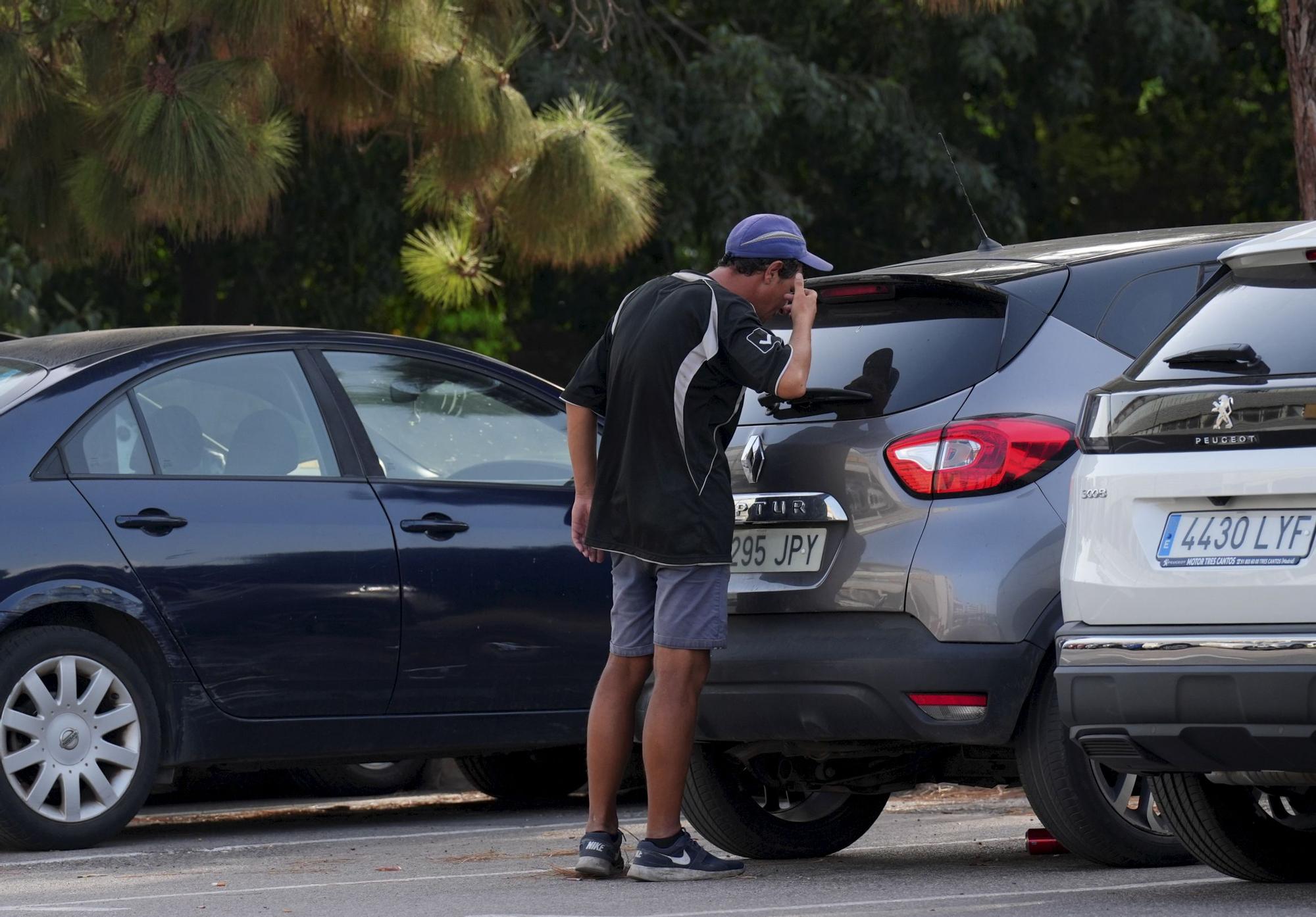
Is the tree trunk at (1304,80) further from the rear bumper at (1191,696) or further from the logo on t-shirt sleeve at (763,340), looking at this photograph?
the rear bumper at (1191,696)

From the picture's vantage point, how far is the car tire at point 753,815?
623 cm

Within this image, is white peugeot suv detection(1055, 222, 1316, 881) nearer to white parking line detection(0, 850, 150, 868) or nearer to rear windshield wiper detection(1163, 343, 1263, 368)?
rear windshield wiper detection(1163, 343, 1263, 368)

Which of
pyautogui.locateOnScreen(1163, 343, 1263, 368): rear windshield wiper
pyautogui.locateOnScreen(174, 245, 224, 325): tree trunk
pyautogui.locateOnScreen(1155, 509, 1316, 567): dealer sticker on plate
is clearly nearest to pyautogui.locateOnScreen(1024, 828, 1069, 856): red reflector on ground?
pyautogui.locateOnScreen(1155, 509, 1316, 567): dealer sticker on plate

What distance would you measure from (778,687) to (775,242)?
118cm

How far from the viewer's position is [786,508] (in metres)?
5.81

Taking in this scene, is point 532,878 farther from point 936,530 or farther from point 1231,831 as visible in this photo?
point 1231,831

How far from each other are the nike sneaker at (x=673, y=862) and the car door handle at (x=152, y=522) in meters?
2.02

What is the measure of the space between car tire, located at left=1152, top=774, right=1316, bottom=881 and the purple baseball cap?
1.64 metres

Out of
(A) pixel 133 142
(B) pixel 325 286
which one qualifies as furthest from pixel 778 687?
(B) pixel 325 286

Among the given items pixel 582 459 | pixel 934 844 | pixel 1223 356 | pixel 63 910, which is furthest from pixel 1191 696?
pixel 63 910

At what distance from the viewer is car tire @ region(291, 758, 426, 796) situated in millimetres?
9023

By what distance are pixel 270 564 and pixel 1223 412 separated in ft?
11.3

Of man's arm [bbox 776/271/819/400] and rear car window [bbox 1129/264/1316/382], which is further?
man's arm [bbox 776/271/819/400]

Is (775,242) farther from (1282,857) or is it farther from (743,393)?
(1282,857)
